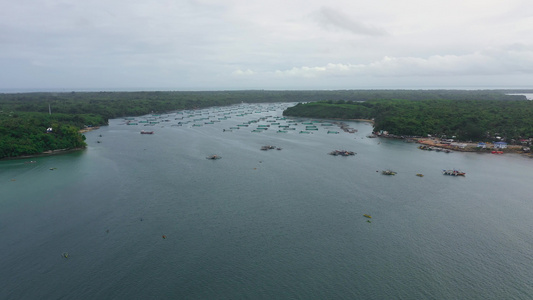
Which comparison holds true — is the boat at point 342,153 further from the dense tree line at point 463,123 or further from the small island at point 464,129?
the dense tree line at point 463,123

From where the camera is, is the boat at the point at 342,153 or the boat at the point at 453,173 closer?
the boat at the point at 453,173

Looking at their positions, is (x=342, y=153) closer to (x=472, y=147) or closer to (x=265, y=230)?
(x=472, y=147)

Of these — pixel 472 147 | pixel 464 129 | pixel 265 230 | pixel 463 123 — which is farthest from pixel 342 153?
pixel 463 123

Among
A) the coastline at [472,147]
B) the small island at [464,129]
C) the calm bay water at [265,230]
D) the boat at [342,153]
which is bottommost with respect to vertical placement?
the calm bay water at [265,230]

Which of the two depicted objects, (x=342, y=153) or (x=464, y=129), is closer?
(x=342, y=153)

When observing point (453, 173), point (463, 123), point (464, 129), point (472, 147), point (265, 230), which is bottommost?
point (265, 230)

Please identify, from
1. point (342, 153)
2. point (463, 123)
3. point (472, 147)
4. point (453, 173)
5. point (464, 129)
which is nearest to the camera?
point (453, 173)

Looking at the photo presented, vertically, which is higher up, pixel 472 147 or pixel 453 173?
pixel 472 147

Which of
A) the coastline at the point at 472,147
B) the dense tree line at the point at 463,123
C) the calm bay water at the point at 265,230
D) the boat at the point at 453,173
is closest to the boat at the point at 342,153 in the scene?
the calm bay water at the point at 265,230
